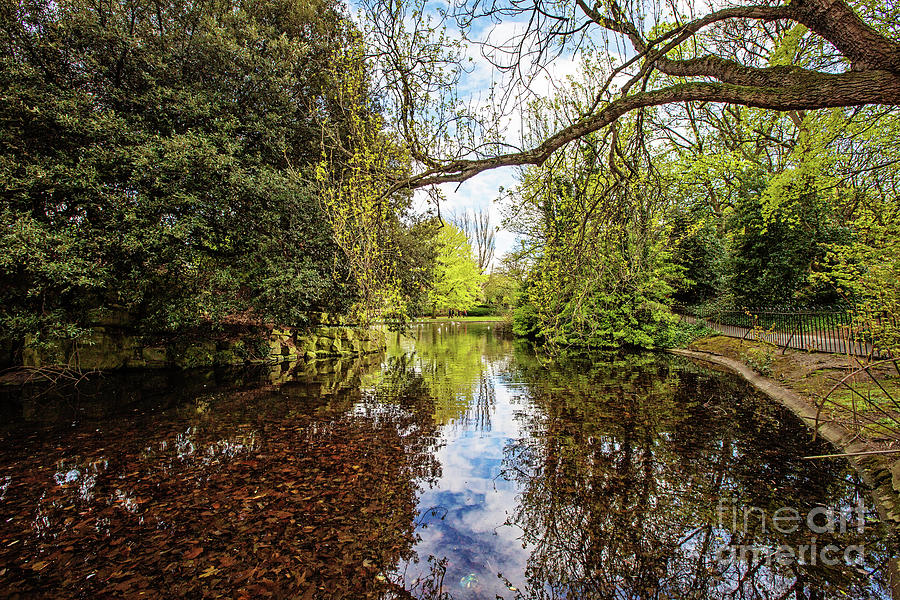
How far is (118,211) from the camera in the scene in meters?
9.31

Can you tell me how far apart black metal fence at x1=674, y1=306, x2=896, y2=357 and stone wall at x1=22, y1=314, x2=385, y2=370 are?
401 inches

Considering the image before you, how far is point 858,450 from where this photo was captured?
5.05 m

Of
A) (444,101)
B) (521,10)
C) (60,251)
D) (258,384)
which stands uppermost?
(521,10)

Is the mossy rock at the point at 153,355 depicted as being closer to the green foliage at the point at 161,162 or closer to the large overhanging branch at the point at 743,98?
the green foliage at the point at 161,162

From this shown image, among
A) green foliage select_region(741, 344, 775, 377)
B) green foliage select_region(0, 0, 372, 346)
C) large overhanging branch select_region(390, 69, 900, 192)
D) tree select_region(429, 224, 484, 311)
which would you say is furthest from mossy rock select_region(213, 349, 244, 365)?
tree select_region(429, 224, 484, 311)

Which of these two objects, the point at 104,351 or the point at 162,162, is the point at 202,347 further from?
the point at 162,162

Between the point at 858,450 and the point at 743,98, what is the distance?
212 inches

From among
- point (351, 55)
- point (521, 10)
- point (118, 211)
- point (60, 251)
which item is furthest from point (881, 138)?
point (60, 251)

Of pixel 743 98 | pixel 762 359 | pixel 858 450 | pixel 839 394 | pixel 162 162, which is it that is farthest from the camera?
pixel 762 359

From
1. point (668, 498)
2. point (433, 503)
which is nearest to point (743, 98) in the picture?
point (668, 498)

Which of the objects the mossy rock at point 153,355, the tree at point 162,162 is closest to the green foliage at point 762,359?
the tree at point 162,162

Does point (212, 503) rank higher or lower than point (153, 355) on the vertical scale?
lower

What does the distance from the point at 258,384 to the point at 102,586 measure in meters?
7.68

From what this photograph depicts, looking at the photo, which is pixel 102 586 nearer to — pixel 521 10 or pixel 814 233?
pixel 521 10
